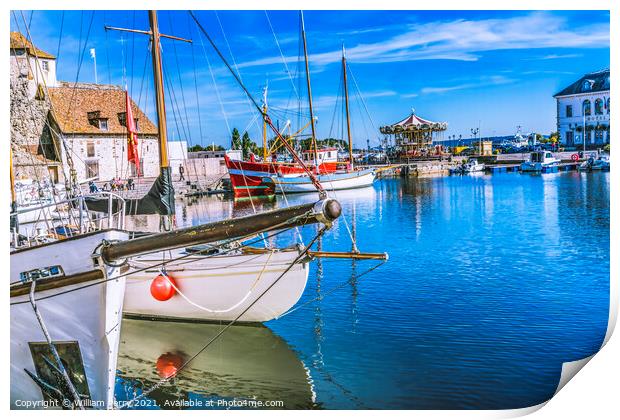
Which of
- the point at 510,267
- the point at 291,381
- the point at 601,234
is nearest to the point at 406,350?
the point at 291,381

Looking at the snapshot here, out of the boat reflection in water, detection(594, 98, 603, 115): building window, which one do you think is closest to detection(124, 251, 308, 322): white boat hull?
the boat reflection in water

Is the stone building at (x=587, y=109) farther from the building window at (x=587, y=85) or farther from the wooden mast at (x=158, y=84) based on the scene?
the wooden mast at (x=158, y=84)

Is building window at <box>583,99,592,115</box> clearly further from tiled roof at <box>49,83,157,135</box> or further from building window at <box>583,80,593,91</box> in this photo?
tiled roof at <box>49,83,157,135</box>

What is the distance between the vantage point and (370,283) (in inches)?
408

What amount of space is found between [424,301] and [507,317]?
4.29ft

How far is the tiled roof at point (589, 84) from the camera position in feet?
24.7

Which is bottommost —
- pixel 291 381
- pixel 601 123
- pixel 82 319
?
pixel 291 381

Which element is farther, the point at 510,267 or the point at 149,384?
the point at 510,267

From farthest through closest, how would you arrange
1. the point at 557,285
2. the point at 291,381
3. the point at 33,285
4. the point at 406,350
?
the point at 557,285, the point at 406,350, the point at 291,381, the point at 33,285

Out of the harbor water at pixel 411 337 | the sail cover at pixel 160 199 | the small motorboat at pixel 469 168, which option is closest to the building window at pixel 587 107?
the harbor water at pixel 411 337

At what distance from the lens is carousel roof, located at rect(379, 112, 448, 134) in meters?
48.5

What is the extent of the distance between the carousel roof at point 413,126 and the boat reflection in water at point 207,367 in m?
41.7

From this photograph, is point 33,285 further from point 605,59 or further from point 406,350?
point 605,59

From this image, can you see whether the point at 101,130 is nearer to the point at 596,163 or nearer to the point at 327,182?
the point at 327,182
